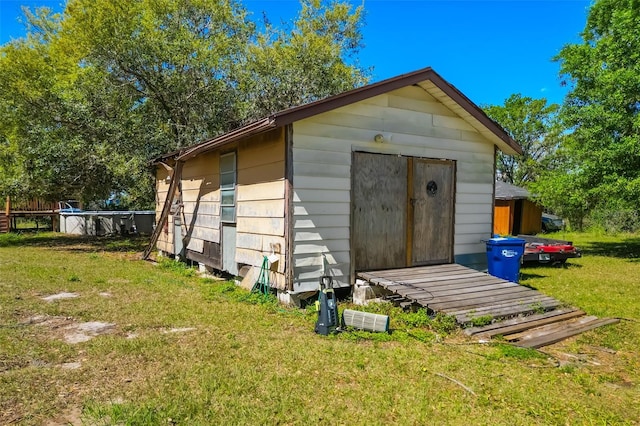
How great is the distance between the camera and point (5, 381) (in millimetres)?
3350

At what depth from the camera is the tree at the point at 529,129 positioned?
105ft

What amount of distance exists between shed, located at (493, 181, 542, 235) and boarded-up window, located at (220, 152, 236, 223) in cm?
1568

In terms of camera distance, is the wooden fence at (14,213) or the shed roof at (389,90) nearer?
the shed roof at (389,90)

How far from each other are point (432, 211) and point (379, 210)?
1.19 meters

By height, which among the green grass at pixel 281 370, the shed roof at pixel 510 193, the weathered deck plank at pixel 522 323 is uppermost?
the shed roof at pixel 510 193

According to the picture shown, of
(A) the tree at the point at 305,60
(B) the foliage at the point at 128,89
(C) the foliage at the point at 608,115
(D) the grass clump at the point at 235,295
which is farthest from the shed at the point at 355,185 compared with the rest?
(A) the tree at the point at 305,60

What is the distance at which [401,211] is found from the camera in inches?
277

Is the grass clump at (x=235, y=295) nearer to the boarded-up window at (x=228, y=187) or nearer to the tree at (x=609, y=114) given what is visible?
the boarded-up window at (x=228, y=187)

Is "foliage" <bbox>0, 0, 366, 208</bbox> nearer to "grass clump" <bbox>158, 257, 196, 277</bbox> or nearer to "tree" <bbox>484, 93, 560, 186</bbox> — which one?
"grass clump" <bbox>158, 257, 196, 277</bbox>

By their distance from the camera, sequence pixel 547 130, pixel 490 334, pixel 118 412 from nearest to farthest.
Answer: pixel 118 412
pixel 490 334
pixel 547 130

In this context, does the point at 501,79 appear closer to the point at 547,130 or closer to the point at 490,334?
the point at 547,130

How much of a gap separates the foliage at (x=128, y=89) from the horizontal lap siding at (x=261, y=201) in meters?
6.47

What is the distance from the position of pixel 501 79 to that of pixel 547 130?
17.5ft

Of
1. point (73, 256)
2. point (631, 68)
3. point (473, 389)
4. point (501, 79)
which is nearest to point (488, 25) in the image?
point (631, 68)
